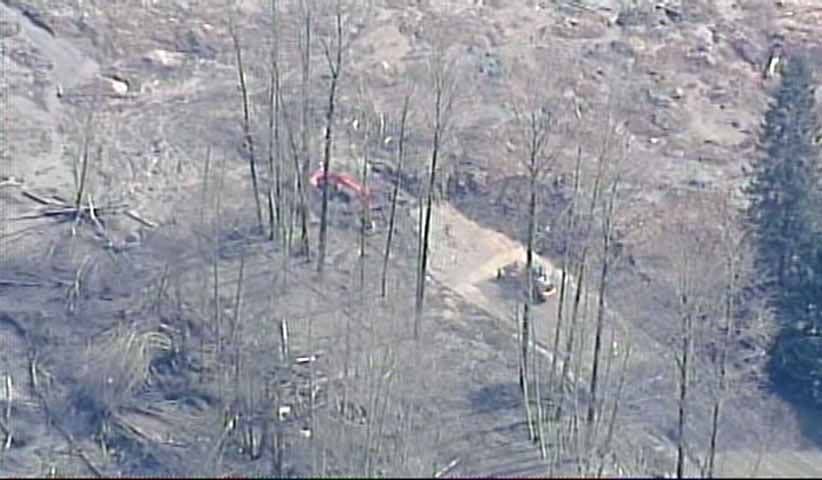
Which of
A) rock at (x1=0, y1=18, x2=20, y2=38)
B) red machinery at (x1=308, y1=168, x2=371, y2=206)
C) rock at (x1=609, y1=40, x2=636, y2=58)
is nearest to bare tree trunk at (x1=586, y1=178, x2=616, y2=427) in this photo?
red machinery at (x1=308, y1=168, x2=371, y2=206)

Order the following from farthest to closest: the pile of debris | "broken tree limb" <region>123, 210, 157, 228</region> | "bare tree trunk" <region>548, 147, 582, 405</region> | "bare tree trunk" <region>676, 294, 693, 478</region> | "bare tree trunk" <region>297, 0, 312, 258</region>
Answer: "broken tree limb" <region>123, 210, 157, 228</region>, "bare tree trunk" <region>297, 0, 312, 258</region>, the pile of debris, "bare tree trunk" <region>548, 147, 582, 405</region>, "bare tree trunk" <region>676, 294, 693, 478</region>

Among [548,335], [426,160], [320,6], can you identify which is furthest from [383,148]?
[548,335]

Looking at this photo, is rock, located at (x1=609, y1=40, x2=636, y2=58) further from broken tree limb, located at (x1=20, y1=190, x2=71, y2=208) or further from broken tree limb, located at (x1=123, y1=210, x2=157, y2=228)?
broken tree limb, located at (x1=20, y1=190, x2=71, y2=208)

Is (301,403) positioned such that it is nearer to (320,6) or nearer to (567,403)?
(567,403)

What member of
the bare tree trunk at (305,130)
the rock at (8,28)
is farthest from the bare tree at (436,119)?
the rock at (8,28)

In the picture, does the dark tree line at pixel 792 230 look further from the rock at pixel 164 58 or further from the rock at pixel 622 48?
the rock at pixel 164 58

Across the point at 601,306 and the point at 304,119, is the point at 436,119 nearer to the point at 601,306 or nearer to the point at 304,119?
the point at 304,119
